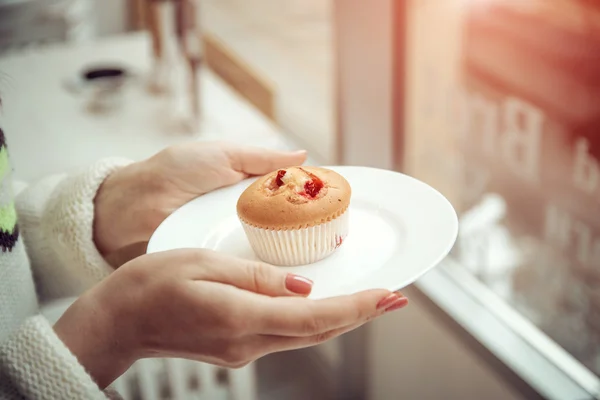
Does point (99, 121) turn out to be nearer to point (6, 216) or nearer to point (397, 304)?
point (6, 216)

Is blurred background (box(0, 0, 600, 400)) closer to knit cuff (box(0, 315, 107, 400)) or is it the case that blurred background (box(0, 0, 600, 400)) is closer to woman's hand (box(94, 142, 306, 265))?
woman's hand (box(94, 142, 306, 265))

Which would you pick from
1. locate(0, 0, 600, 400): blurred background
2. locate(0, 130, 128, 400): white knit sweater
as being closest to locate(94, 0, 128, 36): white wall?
locate(0, 0, 600, 400): blurred background

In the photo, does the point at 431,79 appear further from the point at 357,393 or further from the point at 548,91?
the point at 357,393

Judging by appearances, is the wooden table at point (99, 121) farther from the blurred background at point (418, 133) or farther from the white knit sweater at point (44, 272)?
the white knit sweater at point (44, 272)

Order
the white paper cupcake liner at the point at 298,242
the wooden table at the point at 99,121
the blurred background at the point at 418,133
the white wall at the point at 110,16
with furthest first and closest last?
the white wall at the point at 110,16 < the wooden table at the point at 99,121 < the blurred background at the point at 418,133 < the white paper cupcake liner at the point at 298,242

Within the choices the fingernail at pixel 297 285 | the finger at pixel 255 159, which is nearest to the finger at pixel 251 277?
the fingernail at pixel 297 285

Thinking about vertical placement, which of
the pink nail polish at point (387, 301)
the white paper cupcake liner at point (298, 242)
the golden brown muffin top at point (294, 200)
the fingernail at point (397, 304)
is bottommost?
the white paper cupcake liner at point (298, 242)
